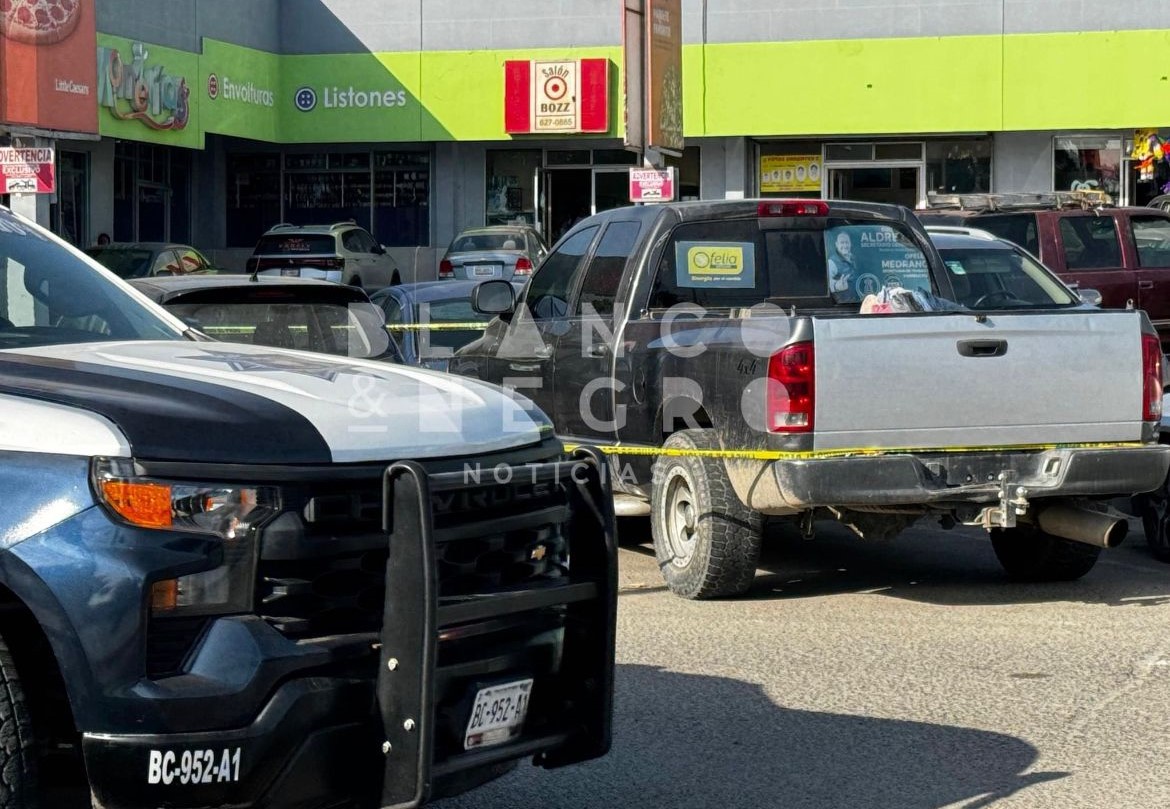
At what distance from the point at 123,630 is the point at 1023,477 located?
17.9 ft

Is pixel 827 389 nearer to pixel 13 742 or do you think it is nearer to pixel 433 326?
pixel 13 742

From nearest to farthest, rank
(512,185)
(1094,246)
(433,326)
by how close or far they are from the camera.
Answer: (433,326) → (1094,246) → (512,185)

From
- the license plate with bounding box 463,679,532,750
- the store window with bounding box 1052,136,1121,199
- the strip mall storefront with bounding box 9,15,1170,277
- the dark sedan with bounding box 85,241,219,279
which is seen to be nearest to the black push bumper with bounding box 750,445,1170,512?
the license plate with bounding box 463,679,532,750

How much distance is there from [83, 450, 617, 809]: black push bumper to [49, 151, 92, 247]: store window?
1059 inches

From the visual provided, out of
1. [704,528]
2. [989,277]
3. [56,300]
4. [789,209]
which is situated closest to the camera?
[56,300]

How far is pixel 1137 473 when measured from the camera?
327 inches

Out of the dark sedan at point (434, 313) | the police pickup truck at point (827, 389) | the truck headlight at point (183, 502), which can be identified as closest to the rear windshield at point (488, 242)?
the dark sedan at point (434, 313)

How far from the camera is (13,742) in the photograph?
12.9 feet

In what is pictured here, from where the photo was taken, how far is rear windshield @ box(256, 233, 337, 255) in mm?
28891

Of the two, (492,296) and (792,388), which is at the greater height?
(492,296)

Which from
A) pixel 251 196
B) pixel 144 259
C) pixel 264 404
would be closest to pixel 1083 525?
pixel 264 404

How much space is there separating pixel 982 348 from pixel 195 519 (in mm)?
5088

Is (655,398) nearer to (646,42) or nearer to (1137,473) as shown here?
(1137,473)

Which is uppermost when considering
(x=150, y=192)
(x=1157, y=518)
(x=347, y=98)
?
(x=347, y=98)
